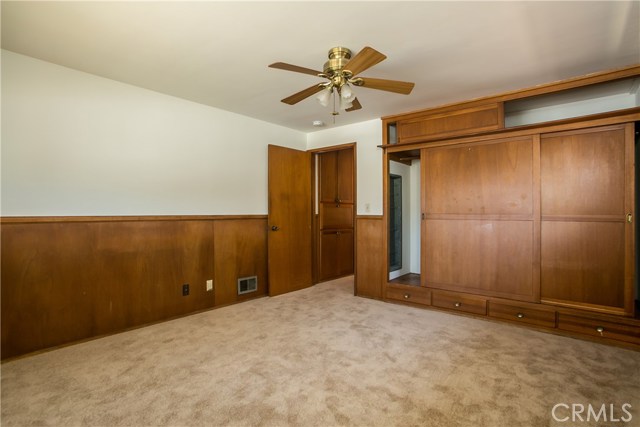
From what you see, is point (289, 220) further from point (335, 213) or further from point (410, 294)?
point (410, 294)

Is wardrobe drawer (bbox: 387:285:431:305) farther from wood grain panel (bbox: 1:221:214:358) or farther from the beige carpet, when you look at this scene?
wood grain panel (bbox: 1:221:214:358)

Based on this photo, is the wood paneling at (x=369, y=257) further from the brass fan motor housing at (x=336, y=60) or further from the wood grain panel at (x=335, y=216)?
the brass fan motor housing at (x=336, y=60)

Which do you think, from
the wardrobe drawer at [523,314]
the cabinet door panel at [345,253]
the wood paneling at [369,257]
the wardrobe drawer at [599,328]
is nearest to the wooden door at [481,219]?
the wardrobe drawer at [523,314]

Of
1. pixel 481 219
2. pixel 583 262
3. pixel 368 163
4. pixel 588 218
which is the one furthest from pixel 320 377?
pixel 368 163

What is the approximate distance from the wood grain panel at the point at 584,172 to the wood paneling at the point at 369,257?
6.15ft

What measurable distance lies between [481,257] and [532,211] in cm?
68

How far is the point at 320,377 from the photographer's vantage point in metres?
2.19

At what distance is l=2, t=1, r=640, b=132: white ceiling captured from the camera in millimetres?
1973

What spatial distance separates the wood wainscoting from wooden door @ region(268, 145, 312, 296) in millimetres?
535

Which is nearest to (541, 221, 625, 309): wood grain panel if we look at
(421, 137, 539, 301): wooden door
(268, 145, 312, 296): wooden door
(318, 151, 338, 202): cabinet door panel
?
(421, 137, 539, 301): wooden door

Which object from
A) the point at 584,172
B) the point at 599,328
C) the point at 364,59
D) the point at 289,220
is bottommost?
the point at 599,328

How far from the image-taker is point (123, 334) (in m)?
2.97

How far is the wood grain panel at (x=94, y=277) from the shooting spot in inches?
98.7

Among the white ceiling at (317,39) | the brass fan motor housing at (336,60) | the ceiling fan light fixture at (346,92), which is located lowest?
the ceiling fan light fixture at (346,92)
